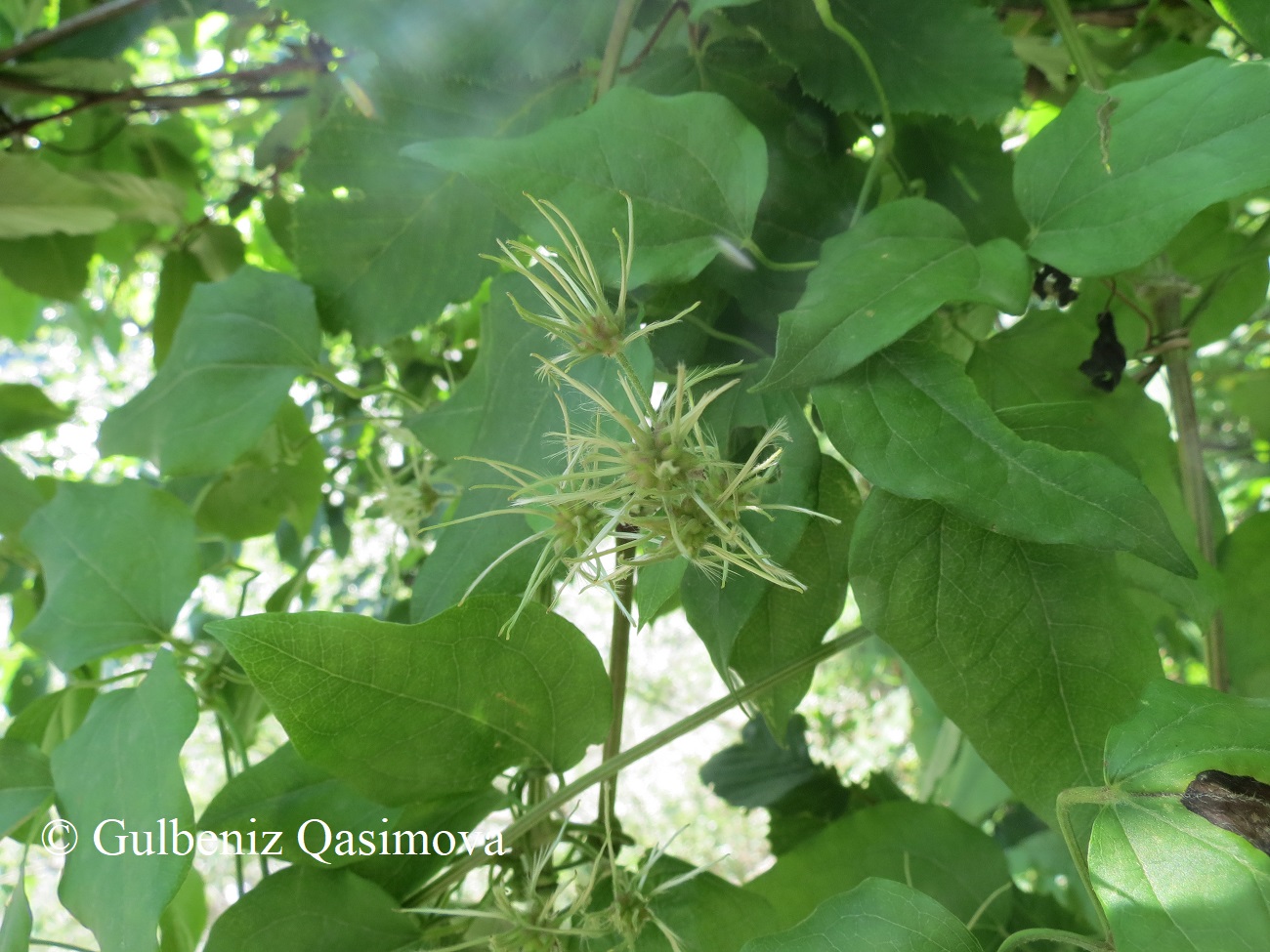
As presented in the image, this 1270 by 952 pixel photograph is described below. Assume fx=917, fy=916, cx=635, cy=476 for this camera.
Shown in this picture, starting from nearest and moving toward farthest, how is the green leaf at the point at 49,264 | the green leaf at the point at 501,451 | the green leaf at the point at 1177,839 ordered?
the green leaf at the point at 1177,839 → the green leaf at the point at 501,451 → the green leaf at the point at 49,264

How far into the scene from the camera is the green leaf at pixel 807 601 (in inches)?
13.1

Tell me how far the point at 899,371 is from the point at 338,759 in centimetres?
22

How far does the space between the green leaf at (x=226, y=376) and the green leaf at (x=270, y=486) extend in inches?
3.1

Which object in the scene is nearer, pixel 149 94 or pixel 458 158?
pixel 458 158

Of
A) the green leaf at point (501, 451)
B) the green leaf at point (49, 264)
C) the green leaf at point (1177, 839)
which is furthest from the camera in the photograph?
the green leaf at point (49, 264)

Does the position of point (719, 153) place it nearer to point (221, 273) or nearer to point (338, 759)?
point (338, 759)

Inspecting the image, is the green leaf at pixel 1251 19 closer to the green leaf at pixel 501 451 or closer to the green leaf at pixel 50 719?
the green leaf at pixel 501 451

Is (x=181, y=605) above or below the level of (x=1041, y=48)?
below

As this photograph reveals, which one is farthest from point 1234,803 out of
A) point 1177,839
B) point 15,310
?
point 15,310

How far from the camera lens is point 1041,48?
0.46 meters

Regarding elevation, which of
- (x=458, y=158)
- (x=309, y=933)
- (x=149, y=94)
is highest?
(x=149, y=94)

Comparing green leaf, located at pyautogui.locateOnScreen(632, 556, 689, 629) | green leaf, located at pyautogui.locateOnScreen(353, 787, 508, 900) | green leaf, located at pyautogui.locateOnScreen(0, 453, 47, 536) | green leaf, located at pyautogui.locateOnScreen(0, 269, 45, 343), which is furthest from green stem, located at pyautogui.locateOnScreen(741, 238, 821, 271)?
green leaf, located at pyautogui.locateOnScreen(0, 269, 45, 343)

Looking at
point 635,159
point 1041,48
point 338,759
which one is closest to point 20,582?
point 338,759

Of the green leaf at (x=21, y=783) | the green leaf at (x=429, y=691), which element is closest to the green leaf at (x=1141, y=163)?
the green leaf at (x=429, y=691)
